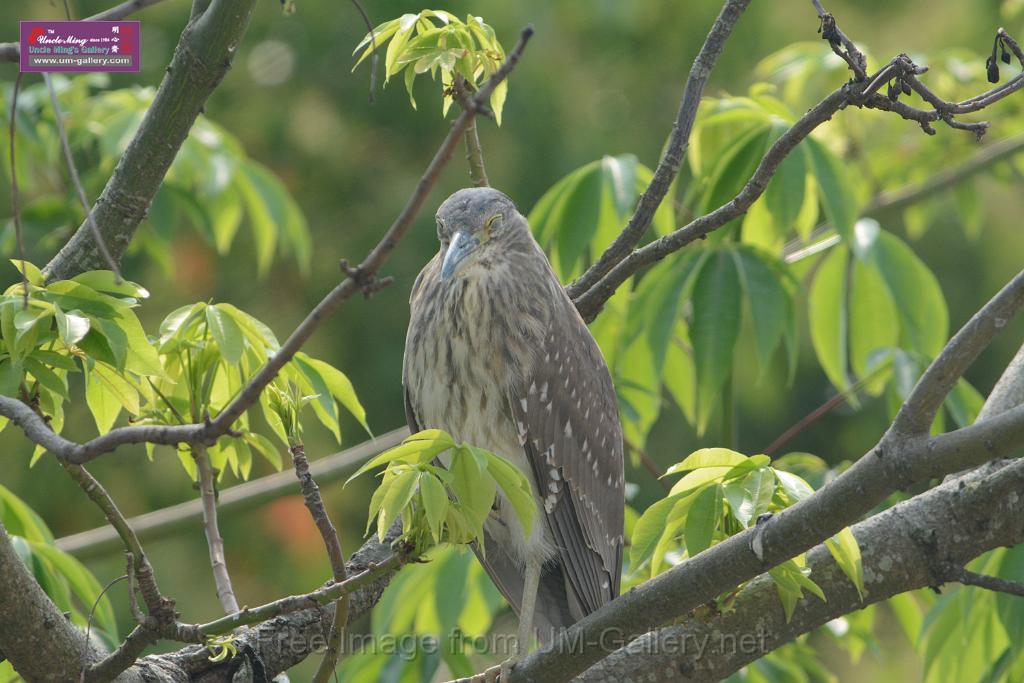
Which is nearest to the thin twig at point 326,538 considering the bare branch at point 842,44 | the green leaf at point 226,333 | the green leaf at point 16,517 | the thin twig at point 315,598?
the thin twig at point 315,598

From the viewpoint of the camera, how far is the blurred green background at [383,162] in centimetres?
533

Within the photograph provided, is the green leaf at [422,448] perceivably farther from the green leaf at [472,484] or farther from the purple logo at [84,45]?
the purple logo at [84,45]

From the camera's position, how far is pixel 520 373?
263 centimetres

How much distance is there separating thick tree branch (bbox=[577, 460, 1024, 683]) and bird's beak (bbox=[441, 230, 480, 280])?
0.91 metres

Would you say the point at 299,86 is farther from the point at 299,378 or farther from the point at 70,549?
the point at 299,378

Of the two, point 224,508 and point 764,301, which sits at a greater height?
point 764,301

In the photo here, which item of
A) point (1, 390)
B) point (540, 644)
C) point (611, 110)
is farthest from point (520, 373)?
point (611, 110)

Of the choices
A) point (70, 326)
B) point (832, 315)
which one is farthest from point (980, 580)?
point (70, 326)

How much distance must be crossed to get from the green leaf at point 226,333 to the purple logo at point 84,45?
1.67ft

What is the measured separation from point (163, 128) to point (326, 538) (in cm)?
93

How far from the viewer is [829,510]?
1.68 metres

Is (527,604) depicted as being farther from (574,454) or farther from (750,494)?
(750,494)

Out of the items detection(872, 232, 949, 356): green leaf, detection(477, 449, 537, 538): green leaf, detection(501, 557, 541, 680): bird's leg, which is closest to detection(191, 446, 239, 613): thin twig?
detection(501, 557, 541, 680): bird's leg

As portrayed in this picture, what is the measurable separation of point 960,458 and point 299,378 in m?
1.23
